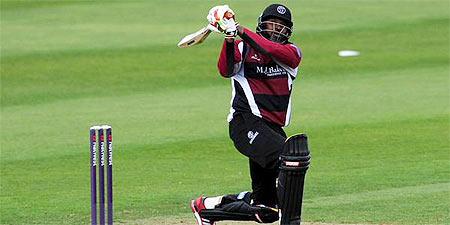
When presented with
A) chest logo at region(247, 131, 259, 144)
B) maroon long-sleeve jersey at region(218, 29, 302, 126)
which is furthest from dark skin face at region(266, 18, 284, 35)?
chest logo at region(247, 131, 259, 144)

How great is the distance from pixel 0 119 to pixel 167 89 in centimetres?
359

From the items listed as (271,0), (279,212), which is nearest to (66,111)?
(279,212)

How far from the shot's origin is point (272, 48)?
845 cm

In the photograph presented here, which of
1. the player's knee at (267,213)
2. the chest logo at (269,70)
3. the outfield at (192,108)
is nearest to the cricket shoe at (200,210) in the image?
the player's knee at (267,213)

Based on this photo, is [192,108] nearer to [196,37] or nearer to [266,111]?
[266,111]

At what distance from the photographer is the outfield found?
1165 cm

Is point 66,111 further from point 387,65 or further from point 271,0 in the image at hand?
point 271,0

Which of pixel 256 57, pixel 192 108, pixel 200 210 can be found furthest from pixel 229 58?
pixel 192 108

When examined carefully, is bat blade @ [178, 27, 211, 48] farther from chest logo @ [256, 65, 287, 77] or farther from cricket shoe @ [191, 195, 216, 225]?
cricket shoe @ [191, 195, 216, 225]

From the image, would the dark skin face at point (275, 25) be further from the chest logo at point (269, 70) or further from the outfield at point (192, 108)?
the outfield at point (192, 108)

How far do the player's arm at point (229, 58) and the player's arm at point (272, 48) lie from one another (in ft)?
0.41

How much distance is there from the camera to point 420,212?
418 inches

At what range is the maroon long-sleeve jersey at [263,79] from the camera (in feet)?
28.2

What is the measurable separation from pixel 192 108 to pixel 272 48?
9.15 meters
